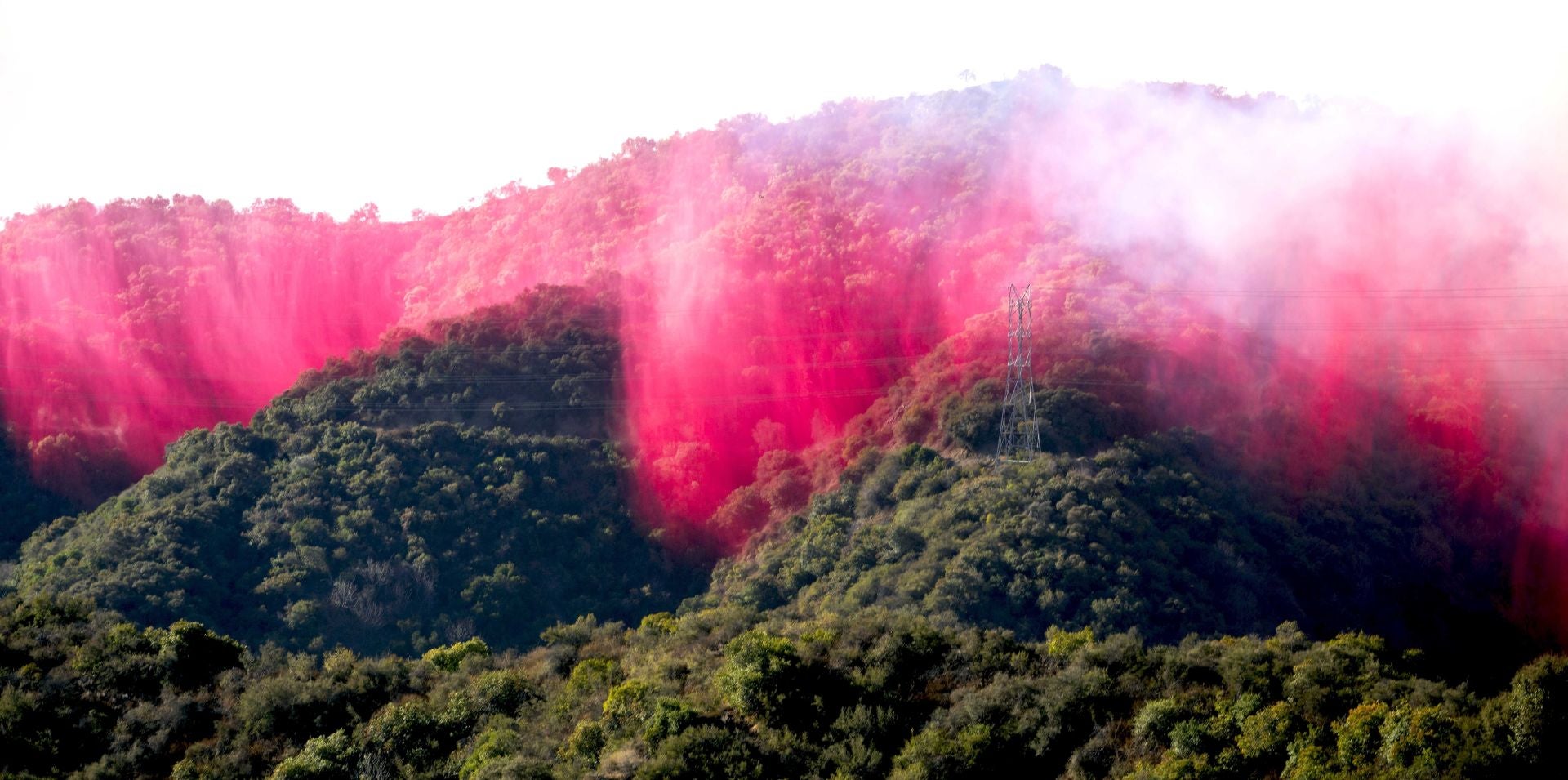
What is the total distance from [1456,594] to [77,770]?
50.3 metres

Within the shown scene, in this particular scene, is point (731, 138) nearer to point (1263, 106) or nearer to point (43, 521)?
point (1263, 106)

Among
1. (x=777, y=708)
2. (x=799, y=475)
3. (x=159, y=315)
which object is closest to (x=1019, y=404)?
(x=799, y=475)

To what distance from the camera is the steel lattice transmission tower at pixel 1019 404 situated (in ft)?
248

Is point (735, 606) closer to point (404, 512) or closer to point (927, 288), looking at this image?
point (404, 512)

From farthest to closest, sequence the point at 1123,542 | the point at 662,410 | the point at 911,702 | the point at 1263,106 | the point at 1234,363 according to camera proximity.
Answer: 1. the point at 1263,106
2. the point at 662,410
3. the point at 1234,363
4. the point at 1123,542
5. the point at 911,702

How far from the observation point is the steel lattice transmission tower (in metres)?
75.6

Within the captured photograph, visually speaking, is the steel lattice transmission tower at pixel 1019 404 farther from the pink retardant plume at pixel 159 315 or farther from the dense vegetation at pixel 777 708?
the pink retardant plume at pixel 159 315

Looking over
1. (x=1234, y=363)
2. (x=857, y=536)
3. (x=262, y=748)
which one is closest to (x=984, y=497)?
(x=857, y=536)

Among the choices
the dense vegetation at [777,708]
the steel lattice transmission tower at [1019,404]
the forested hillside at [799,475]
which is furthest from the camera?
the steel lattice transmission tower at [1019,404]

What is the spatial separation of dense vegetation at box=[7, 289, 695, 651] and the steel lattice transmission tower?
14.7 m

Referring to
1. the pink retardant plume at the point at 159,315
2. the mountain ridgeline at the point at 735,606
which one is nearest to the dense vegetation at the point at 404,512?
the mountain ridgeline at the point at 735,606

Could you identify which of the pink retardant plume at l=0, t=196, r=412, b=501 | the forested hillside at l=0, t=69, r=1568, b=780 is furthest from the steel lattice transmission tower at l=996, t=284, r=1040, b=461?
the pink retardant plume at l=0, t=196, r=412, b=501

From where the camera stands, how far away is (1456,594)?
75062 mm

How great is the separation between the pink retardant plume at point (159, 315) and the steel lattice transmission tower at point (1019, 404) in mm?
39037
